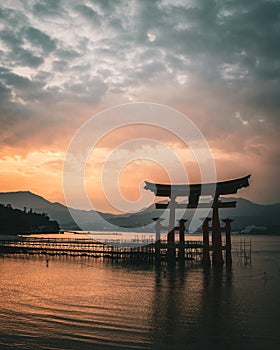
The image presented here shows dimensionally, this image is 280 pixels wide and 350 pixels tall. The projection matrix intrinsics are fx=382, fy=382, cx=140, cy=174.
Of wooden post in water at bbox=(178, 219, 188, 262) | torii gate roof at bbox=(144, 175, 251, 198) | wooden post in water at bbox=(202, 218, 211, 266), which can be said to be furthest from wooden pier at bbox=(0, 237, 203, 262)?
torii gate roof at bbox=(144, 175, 251, 198)

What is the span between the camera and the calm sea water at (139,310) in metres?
12.2

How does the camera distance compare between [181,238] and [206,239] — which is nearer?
[206,239]

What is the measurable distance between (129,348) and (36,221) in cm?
12780

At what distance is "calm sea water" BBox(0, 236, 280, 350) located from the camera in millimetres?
12234

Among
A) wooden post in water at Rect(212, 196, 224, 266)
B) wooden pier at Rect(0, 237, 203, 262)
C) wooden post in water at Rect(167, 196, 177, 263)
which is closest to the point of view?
wooden post in water at Rect(212, 196, 224, 266)

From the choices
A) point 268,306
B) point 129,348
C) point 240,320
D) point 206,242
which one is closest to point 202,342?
point 129,348

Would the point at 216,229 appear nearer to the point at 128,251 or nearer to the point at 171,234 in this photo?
the point at 171,234

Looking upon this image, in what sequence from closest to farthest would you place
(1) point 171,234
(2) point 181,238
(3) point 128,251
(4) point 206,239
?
(4) point 206,239 → (1) point 171,234 → (2) point 181,238 → (3) point 128,251

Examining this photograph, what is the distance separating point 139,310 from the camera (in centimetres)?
1661

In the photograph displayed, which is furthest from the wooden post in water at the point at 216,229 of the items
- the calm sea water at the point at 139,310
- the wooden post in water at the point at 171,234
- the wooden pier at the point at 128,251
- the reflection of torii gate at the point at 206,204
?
the wooden pier at the point at 128,251

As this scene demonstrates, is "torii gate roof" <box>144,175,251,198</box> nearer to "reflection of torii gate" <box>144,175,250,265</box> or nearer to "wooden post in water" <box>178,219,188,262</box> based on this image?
"reflection of torii gate" <box>144,175,250,265</box>

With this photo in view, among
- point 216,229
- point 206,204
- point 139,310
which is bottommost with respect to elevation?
point 139,310

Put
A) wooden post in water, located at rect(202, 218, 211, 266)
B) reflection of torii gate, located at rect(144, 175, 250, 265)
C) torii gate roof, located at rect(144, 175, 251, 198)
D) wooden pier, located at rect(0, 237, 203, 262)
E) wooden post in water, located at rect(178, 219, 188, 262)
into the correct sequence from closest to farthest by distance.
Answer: torii gate roof, located at rect(144, 175, 251, 198) < reflection of torii gate, located at rect(144, 175, 250, 265) < wooden post in water, located at rect(202, 218, 211, 266) < wooden post in water, located at rect(178, 219, 188, 262) < wooden pier, located at rect(0, 237, 203, 262)

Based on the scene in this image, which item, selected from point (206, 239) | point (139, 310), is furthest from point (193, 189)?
point (139, 310)
